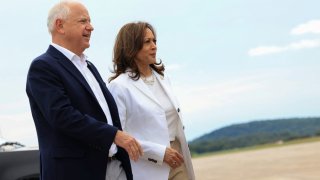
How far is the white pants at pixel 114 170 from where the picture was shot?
3.11m

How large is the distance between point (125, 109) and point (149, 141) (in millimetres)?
201

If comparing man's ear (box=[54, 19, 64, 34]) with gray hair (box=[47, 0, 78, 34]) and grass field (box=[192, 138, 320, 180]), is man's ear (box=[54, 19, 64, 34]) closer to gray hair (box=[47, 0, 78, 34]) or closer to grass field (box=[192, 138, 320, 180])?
gray hair (box=[47, 0, 78, 34])

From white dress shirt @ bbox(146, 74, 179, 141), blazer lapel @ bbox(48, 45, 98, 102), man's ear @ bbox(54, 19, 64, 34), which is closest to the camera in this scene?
blazer lapel @ bbox(48, 45, 98, 102)

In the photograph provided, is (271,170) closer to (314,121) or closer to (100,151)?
(100,151)

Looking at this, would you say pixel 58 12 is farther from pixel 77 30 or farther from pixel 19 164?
pixel 19 164

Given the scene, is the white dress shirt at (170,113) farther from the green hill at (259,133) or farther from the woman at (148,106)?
the green hill at (259,133)

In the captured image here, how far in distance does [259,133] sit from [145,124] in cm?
2234

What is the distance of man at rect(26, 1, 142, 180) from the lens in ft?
9.52

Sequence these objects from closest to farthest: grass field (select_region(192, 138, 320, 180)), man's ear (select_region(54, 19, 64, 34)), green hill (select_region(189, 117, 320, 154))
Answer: man's ear (select_region(54, 19, 64, 34)) < grass field (select_region(192, 138, 320, 180)) < green hill (select_region(189, 117, 320, 154))

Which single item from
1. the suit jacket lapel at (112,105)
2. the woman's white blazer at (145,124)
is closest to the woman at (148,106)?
the woman's white blazer at (145,124)

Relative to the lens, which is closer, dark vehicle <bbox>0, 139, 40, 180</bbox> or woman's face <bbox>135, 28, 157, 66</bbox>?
woman's face <bbox>135, 28, 157, 66</bbox>

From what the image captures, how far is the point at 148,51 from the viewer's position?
3566mm

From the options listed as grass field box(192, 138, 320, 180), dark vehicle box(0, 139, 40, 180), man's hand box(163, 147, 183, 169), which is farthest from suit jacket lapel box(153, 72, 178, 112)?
grass field box(192, 138, 320, 180)

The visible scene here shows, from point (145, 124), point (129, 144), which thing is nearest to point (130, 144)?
point (129, 144)
